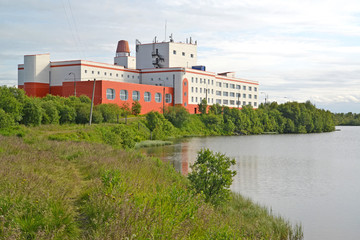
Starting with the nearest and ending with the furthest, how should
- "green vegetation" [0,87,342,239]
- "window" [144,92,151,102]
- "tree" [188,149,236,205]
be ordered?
"green vegetation" [0,87,342,239] → "tree" [188,149,236,205] → "window" [144,92,151,102]

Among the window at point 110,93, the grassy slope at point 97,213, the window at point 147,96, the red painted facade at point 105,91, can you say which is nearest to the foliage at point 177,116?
the red painted facade at point 105,91

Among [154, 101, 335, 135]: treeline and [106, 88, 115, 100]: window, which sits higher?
[106, 88, 115, 100]: window

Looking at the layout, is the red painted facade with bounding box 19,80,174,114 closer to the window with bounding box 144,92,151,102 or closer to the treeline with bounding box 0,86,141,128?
the window with bounding box 144,92,151,102

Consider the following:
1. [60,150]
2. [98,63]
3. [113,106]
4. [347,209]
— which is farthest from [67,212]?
[98,63]

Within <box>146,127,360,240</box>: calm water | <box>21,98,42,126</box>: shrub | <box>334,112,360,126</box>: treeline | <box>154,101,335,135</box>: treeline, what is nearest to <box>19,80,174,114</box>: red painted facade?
<box>154,101,335,135</box>: treeline

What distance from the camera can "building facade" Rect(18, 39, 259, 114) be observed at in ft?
210

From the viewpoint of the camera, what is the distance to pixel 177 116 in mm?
69062

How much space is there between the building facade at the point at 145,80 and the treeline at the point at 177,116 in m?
3.52

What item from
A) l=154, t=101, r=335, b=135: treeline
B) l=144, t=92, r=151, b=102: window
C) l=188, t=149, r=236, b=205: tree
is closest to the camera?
l=188, t=149, r=236, b=205: tree

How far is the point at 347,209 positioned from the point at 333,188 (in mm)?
4748

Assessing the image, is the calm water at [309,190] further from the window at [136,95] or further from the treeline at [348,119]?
the treeline at [348,119]

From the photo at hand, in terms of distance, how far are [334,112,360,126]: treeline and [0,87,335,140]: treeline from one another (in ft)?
184

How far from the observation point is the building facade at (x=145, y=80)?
6388cm

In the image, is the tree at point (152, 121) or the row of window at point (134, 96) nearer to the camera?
the tree at point (152, 121)
